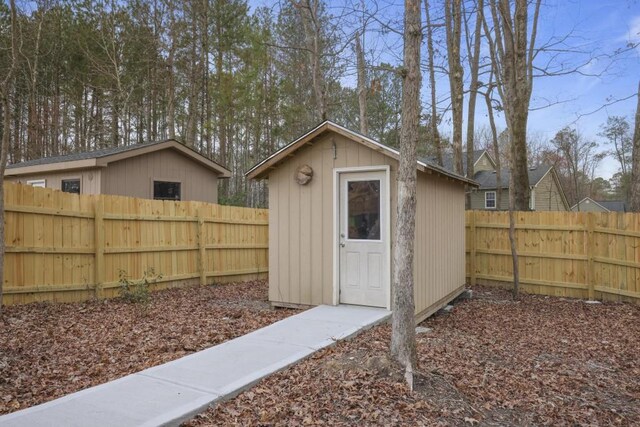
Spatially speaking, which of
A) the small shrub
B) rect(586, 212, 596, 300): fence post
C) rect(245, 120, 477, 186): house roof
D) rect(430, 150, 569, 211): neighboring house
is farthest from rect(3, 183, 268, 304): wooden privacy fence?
rect(430, 150, 569, 211): neighboring house

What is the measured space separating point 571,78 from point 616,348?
23.9ft

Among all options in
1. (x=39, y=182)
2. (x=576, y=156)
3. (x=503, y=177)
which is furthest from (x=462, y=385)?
(x=576, y=156)

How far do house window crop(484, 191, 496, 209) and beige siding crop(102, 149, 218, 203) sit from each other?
18.7 meters

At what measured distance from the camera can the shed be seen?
259 inches

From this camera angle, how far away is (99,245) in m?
7.66

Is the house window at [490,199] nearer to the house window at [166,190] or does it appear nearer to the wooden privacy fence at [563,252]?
the wooden privacy fence at [563,252]

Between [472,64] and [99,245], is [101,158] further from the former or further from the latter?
[472,64]

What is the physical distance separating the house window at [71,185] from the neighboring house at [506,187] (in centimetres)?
2078

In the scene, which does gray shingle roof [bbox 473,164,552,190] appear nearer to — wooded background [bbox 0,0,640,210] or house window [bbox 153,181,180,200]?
wooded background [bbox 0,0,640,210]

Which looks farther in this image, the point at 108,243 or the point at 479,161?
the point at 479,161

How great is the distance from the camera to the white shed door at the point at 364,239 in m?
6.54

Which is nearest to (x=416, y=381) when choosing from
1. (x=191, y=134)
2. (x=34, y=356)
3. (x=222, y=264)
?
(x=34, y=356)

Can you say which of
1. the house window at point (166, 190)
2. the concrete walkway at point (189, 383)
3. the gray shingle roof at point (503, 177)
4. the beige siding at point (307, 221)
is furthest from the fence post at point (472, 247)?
the gray shingle roof at point (503, 177)

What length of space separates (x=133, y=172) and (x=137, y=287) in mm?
4623
